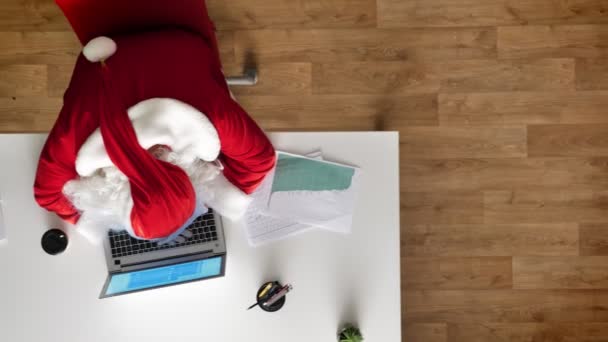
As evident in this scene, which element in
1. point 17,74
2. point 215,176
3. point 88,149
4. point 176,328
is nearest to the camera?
point 88,149

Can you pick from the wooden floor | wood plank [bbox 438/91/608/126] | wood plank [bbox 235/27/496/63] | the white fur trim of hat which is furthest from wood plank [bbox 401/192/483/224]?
the white fur trim of hat

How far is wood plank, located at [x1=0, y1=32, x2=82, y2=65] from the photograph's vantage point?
5.82 ft

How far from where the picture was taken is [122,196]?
89cm

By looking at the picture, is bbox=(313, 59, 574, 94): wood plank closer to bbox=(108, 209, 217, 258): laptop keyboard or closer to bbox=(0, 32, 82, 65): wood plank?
bbox=(108, 209, 217, 258): laptop keyboard

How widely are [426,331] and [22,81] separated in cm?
181

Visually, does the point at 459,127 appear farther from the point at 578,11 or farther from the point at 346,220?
the point at 346,220

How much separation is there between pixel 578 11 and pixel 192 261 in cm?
166

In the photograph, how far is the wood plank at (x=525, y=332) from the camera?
6.14 feet

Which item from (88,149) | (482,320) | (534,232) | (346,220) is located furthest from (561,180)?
(88,149)

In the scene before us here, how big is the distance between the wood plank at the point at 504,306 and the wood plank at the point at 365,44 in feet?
3.01

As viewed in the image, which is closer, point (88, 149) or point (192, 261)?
point (88, 149)

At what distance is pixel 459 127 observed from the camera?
1815mm

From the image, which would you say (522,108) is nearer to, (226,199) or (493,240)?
(493,240)

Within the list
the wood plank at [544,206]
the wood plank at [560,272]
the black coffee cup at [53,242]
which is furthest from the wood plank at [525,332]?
the black coffee cup at [53,242]
